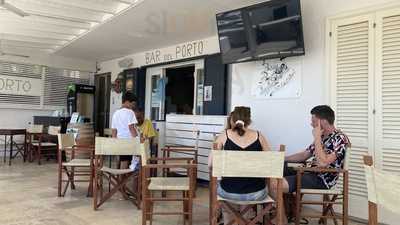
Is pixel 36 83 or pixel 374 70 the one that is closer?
pixel 374 70

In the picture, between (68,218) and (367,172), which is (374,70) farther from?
(68,218)

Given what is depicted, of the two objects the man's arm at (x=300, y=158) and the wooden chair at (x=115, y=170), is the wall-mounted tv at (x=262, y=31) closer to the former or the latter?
the man's arm at (x=300, y=158)

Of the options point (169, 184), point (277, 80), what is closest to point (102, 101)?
point (277, 80)

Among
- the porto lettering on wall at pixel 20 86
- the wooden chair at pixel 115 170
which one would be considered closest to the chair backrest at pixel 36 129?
the porto lettering on wall at pixel 20 86

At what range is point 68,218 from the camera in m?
3.68

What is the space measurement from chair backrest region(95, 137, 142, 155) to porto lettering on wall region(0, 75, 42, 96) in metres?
5.76

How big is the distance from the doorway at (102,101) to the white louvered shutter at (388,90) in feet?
22.7

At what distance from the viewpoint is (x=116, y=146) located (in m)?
3.98

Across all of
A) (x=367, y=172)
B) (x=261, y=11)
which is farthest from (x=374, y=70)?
(x=367, y=172)

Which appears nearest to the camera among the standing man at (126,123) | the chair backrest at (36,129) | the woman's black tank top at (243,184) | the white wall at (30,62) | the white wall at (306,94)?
the woman's black tank top at (243,184)

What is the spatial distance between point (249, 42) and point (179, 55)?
278 centimetres

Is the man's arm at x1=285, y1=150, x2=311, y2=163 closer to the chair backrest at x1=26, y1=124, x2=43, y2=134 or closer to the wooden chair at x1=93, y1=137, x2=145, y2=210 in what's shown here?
the wooden chair at x1=93, y1=137, x2=145, y2=210

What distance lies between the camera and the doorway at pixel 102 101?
938 cm

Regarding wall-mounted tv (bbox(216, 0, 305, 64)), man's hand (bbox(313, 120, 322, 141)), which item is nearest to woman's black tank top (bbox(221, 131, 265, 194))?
man's hand (bbox(313, 120, 322, 141))
